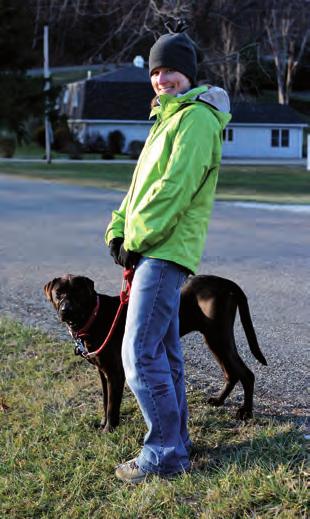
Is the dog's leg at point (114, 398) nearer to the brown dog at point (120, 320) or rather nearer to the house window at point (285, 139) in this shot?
the brown dog at point (120, 320)

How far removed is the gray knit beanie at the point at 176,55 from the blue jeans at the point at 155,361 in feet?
2.90

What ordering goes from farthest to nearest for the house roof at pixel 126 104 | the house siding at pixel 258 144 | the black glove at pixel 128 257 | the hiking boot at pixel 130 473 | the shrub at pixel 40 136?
the house siding at pixel 258 144
the shrub at pixel 40 136
the house roof at pixel 126 104
the hiking boot at pixel 130 473
the black glove at pixel 128 257

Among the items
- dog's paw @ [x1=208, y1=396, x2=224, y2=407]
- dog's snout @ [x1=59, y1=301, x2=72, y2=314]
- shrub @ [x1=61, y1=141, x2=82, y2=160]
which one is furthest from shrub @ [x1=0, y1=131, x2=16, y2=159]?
dog's snout @ [x1=59, y1=301, x2=72, y2=314]

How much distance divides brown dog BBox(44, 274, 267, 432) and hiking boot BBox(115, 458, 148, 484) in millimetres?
563

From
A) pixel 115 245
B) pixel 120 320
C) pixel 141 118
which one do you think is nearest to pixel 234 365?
pixel 120 320

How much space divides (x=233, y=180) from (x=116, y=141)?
80.3ft

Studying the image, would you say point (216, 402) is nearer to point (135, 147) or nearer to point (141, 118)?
point (135, 147)

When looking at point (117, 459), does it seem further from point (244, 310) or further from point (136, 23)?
point (136, 23)

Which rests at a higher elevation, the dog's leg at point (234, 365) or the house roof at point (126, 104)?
the house roof at point (126, 104)

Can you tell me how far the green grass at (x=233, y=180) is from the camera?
894 inches

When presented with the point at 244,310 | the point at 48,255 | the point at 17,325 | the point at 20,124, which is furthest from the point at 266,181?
the point at 244,310

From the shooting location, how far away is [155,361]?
12.1 feet

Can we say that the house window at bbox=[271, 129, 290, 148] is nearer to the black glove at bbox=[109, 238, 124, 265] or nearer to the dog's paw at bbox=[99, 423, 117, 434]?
the dog's paw at bbox=[99, 423, 117, 434]

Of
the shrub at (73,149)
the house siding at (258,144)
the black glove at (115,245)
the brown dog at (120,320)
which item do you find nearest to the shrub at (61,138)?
the shrub at (73,149)
